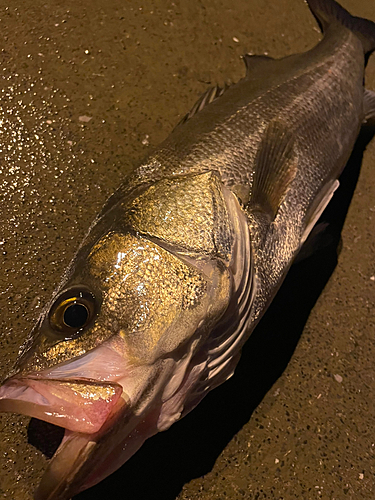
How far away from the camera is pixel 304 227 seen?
1573 millimetres

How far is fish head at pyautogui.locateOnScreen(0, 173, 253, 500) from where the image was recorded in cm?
92

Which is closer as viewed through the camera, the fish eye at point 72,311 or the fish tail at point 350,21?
the fish eye at point 72,311

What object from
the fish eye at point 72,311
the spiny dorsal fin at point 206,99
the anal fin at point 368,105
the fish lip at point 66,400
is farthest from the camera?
the anal fin at point 368,105

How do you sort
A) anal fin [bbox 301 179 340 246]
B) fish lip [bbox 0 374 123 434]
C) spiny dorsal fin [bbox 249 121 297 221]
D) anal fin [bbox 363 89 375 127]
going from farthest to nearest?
anal fin [bbox 363 89 375 127]
anal fin [bbox 301 179 340 246]
spiny dorsal fin [bbox 249 121 297 221]
fish lip [bbox 0 374 123 434]

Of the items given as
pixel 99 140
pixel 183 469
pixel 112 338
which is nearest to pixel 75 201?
pixel 99 140

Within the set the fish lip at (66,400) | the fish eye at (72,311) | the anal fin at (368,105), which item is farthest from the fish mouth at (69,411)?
the anal fin at (368,105)

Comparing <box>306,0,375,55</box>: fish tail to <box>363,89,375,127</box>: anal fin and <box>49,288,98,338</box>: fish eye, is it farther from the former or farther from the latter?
<box>49,288,98,338</box>: fish eye

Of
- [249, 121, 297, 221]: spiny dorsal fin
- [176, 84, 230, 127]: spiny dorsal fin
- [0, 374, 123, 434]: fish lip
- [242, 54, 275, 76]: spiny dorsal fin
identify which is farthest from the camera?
[242, 54, 275, 76]: spiny dorsal fin

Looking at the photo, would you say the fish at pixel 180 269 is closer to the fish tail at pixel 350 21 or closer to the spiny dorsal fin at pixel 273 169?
the spiny dorsal fin at pixel 273 169

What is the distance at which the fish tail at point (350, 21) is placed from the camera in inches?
84.2

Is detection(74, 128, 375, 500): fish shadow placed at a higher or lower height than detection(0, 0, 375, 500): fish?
lower

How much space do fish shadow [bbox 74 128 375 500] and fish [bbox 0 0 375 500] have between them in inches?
16.1

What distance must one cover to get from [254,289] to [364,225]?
1.21 m

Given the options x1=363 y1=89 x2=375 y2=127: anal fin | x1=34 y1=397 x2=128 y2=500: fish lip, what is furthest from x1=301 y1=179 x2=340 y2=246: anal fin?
x1=34 y1=397 x2=128 y2=500: fish lip
